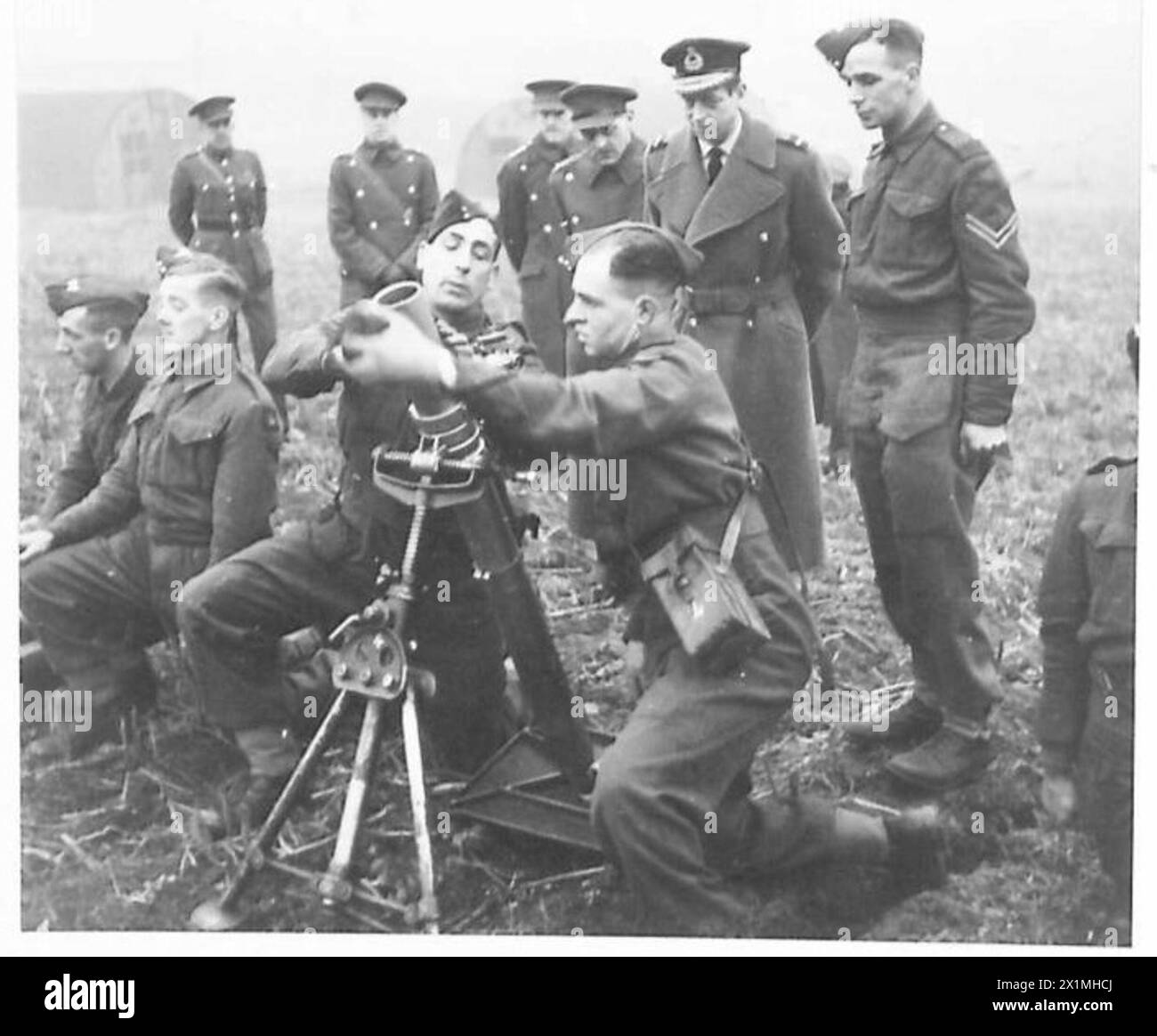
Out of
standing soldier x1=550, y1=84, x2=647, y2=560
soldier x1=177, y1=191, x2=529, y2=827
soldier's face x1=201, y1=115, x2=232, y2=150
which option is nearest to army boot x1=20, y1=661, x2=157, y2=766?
soldier x1=177, y1=191, x2=529, y2=827

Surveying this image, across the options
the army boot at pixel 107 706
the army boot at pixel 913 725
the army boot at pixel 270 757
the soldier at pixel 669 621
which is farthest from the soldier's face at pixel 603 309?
the army boot at pixel 107 706

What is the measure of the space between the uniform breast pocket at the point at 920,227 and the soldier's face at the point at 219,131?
163cm

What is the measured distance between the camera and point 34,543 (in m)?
5.19

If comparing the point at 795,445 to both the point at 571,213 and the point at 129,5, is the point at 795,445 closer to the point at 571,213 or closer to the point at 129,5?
the point at 571,213

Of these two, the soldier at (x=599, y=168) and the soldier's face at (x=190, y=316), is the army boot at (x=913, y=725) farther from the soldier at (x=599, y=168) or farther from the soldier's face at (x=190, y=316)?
the soldier's face at (x=190, y=316)


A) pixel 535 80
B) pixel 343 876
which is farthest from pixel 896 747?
pixel 535 80

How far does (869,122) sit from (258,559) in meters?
1.77

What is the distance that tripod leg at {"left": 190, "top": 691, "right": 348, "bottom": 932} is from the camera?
4.98 meters

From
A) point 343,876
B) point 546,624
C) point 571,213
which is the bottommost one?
point 343,876

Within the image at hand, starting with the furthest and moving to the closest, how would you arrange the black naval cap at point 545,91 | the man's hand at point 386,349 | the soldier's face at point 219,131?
the soldier's face at point 219,131, the black naval cap at point 545,91, the man's hand at point 386,349

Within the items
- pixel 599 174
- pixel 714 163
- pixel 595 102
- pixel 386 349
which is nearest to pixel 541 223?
pixel 599 174

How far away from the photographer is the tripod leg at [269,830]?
4.98 metres

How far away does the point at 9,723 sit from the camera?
5.26m

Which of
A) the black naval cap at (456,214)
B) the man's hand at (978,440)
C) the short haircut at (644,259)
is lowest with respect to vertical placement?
the man's hand at (978,440)
